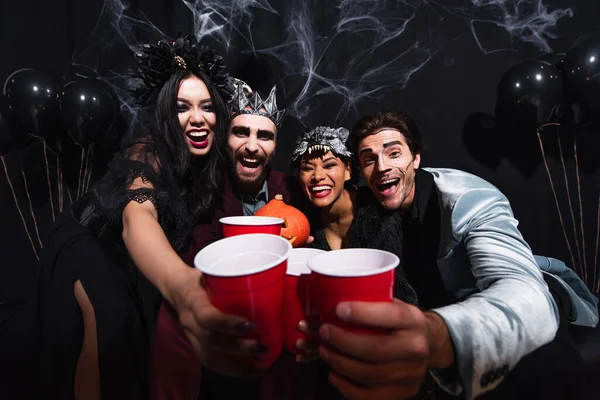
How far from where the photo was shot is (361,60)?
2.34 m

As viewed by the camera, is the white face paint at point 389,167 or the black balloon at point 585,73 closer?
the white face paint at point 389,167

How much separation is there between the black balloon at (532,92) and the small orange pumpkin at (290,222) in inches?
62.0

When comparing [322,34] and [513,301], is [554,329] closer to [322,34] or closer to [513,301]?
[513,301]

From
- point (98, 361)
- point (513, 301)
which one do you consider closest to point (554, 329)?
point (513, 301)

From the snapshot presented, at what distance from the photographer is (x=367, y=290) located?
1.70 feet

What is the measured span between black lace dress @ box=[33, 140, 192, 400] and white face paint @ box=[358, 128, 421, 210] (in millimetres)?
828

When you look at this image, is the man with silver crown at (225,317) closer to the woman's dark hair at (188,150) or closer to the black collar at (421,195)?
the woman's dark hair at (188,150)

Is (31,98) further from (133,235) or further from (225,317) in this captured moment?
(225,317)

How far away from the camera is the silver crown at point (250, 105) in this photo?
5.28 feet

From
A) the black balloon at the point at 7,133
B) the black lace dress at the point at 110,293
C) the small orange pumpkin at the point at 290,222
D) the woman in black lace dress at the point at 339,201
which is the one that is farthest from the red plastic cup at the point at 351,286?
the black balloon at the point at 7,133

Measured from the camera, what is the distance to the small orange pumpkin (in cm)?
125

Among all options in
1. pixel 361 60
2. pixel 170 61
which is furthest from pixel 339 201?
pixel 361 60

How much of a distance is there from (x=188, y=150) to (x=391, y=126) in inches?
36.9

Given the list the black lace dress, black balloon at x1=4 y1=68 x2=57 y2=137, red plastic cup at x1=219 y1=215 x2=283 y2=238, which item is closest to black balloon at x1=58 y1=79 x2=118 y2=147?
black balloon at x1=4 y1=68 x2=57 y2=137
